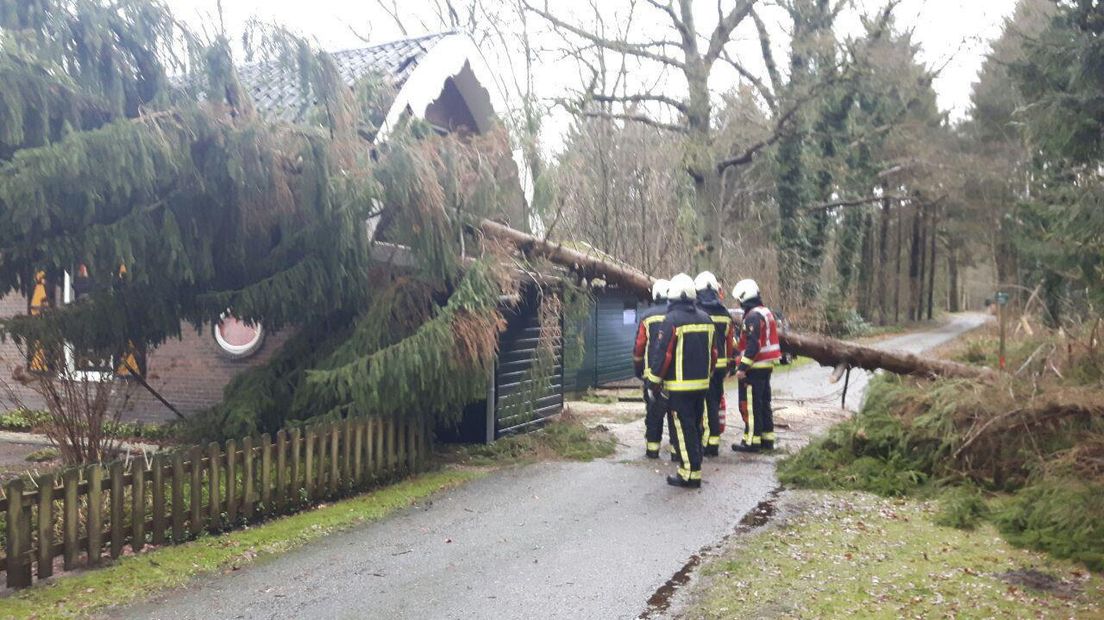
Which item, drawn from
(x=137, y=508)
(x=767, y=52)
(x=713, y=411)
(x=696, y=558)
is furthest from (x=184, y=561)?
(x=767, y=52)

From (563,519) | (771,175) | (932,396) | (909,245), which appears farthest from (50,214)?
(909,245)

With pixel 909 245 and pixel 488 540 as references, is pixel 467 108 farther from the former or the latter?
pixel 909 245

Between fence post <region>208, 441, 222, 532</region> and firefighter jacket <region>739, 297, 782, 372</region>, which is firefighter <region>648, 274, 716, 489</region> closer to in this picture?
firefighter jacket <region>739, 297, 782, 372</region>

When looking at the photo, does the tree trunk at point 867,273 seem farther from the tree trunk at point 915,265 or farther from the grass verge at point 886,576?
the grass verge at point 886,576

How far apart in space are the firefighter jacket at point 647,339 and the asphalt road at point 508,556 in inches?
41.4

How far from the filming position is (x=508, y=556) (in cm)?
609

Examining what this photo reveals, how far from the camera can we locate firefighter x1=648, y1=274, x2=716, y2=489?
26.5 feet

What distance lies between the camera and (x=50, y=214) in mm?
6445

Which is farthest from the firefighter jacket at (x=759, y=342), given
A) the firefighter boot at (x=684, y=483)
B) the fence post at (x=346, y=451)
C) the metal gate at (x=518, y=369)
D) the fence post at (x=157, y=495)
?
the fence post at (x=157, y=495)

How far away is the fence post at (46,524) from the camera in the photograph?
5234 millimetres

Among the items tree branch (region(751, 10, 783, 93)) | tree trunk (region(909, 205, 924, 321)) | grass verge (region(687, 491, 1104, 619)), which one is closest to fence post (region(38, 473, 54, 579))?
grass verge (region(687, 491, 1104, 619))

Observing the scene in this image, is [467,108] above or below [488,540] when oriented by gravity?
above

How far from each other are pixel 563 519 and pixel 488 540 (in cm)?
84

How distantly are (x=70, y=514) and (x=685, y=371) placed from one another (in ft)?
16.5
